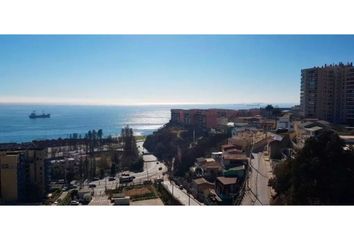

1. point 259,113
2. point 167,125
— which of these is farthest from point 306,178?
point 167,125

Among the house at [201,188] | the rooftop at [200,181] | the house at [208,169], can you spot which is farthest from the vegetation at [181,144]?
the house at [201,188]

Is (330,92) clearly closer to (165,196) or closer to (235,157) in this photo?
(235,157)

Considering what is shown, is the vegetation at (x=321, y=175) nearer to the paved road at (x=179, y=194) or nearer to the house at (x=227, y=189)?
the house at (x=227, y=189)

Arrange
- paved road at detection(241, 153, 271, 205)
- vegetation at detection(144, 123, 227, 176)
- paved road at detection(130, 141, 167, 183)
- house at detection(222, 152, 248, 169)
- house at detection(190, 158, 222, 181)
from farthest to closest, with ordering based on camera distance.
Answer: vegetation at detection(144, 123, 227, 176)
paved road at detection(130, 141, 167, 183)
house at detection(190, 158, 222, 181)
house at detection(222, 152, 248, 169)
paved road at detection(241, 153, 271, 205)

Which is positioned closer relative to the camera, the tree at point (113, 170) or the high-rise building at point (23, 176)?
the high-rise building at point (23, 176)

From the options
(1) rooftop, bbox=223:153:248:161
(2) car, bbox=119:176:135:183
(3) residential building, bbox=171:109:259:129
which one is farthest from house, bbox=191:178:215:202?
(3) residential building, bbox=171:109:259:129

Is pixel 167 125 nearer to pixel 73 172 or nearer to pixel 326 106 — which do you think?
pixel 73 172

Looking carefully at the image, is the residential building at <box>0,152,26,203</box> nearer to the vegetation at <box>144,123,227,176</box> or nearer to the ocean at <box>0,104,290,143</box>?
the ocean at <box>0,104,290,143</box>
